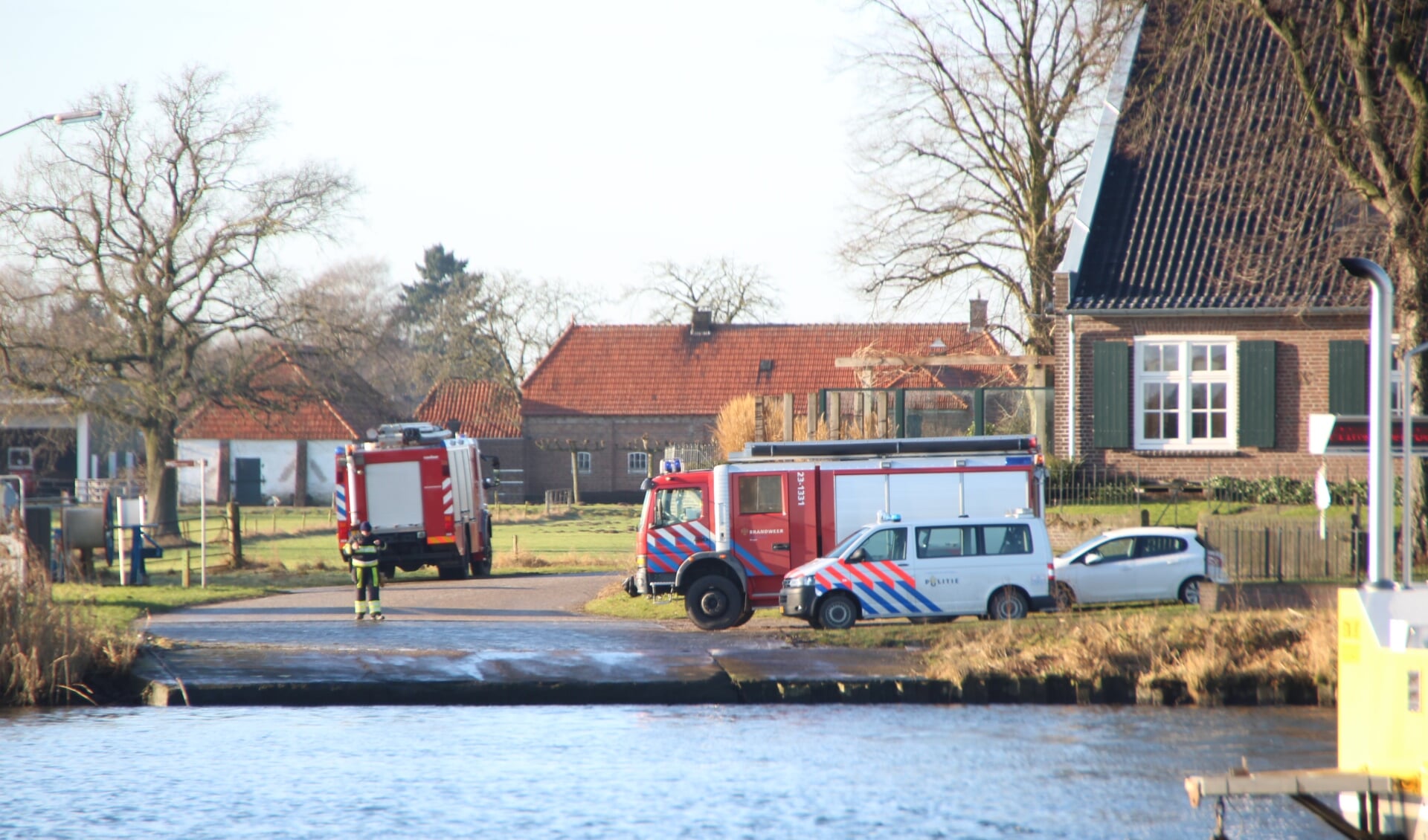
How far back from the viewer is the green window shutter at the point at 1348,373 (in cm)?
2742

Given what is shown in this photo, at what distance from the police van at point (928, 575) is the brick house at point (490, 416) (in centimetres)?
4864

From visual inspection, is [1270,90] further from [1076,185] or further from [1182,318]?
[1076,185]

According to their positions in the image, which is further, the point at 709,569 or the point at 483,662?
the point at 709,569

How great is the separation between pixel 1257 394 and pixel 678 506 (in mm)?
12505

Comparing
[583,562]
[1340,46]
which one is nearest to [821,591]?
[1340,46]

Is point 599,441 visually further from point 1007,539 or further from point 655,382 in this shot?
point 1007,539

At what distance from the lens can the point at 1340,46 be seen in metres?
22.2

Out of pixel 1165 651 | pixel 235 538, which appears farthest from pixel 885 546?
pixel 235 538

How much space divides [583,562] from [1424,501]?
18908 mm

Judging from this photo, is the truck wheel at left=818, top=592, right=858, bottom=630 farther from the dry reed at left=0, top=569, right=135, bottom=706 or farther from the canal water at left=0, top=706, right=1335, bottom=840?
the dry reed at left=0, top=569, right=135, bottom=706

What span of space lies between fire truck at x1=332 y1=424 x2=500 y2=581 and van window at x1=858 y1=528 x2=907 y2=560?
41.7ft

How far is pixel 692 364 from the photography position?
69.7m

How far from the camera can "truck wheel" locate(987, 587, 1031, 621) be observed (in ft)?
64.6

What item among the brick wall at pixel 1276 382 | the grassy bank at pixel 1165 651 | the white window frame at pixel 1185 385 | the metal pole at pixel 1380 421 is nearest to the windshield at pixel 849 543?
the grassy bank at pixel 1165 651
